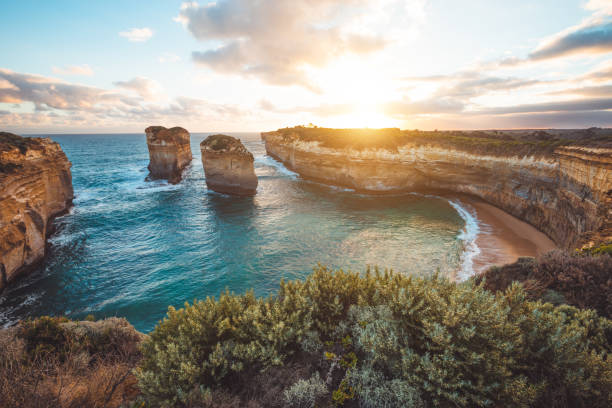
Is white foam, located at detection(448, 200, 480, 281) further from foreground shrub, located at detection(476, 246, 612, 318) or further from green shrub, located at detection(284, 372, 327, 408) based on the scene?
green shrub, located at detection(284, 372, 327, 408)

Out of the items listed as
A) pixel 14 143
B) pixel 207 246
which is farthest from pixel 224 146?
pixel 14 143

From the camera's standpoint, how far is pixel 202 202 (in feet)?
95.8

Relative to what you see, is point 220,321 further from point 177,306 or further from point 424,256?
point 424,256

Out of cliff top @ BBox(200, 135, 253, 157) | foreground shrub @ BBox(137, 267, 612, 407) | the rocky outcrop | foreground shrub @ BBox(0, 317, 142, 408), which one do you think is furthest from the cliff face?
the rocky outcrop

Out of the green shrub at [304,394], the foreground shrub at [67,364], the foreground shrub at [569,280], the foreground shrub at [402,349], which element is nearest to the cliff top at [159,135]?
the foreground shrub at [67,364]

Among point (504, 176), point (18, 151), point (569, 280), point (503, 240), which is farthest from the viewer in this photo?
point (504, 176)

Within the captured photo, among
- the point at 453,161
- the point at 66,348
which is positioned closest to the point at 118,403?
the point at 66,348

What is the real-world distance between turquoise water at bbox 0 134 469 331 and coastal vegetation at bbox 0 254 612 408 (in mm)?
8320

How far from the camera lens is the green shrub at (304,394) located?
144 inches

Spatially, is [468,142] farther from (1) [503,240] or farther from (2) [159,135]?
(2) [159,135]

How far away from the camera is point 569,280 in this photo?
257 inches

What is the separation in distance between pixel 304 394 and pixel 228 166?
31175mm

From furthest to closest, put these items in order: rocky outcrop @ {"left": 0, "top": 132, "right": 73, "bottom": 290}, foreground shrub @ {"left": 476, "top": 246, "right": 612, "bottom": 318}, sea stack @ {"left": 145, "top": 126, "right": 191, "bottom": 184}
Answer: sea stack @ {"left": 145, "top": 126, "right": 191, "bottom": 184} → rocky outcrop @ {"left": 0, "top": 132, "right": 73, "bottom": 290} → foreground shrub @ {"left": 476, "top": 246, "right": 612, "bottom": 318}

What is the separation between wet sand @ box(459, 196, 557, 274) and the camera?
1579 cm
